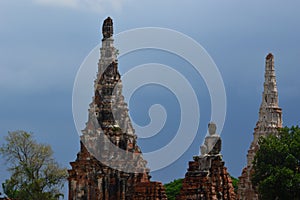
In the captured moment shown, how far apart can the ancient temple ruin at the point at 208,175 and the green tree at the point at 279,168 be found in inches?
492

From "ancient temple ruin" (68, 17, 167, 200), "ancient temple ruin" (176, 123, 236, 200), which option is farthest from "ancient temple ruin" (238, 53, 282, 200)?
"ancient temple ruin" (176, 123, 236, 200)

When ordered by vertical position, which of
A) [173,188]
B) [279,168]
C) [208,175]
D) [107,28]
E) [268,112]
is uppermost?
[107,28]

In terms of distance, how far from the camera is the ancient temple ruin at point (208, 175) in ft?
110

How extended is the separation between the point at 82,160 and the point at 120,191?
8.89 ft

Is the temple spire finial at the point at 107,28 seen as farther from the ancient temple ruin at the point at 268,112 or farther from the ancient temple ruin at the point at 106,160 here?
the ancient temple ruin at the point at 268,112

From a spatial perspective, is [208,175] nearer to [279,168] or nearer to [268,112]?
[279,168]

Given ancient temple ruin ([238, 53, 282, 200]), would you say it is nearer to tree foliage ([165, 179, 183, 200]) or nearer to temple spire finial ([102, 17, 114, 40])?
tree foliage ([165, 179, 183, 200])

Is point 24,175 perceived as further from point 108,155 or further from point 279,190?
point 279,190

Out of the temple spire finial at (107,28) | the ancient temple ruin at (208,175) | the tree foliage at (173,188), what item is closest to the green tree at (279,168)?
the temple spire finial at (107,28)

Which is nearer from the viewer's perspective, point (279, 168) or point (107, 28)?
point (279, 168)

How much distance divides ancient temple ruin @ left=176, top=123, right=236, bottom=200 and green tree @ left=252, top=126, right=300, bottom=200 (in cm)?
1250

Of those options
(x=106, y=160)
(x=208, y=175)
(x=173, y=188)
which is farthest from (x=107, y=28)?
(x=173, y=188)

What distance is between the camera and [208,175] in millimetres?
33781

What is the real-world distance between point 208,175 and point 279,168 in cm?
1439
